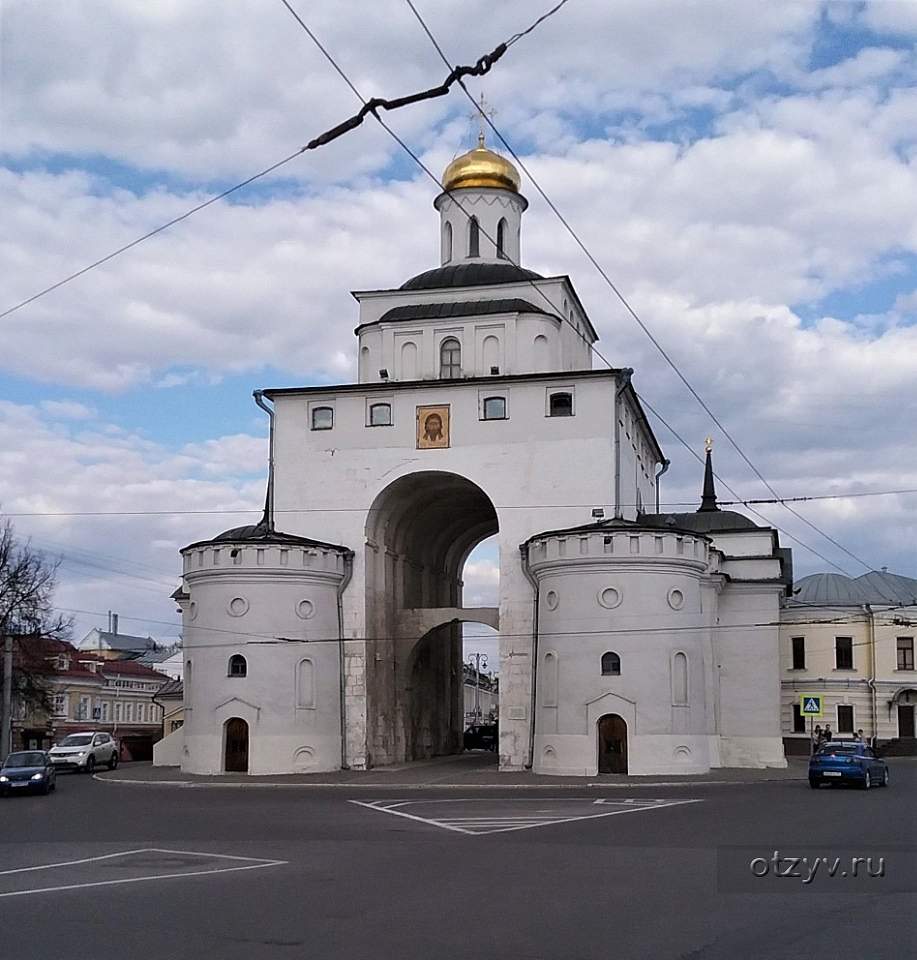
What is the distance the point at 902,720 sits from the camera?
2228 inches

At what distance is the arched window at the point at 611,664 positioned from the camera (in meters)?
34.0

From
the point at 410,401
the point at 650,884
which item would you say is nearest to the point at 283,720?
the point at 410,401

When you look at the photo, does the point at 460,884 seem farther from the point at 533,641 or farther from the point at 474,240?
the point at 474,240

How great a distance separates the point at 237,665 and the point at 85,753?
8.56m

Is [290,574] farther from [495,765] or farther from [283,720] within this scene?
[495,765]

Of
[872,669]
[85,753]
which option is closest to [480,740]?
[872,669]

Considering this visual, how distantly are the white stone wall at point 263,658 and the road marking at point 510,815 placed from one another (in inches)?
451

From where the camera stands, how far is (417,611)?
136 ft

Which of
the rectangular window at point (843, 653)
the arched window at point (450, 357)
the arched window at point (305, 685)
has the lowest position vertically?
the arched window at point (305, 685)

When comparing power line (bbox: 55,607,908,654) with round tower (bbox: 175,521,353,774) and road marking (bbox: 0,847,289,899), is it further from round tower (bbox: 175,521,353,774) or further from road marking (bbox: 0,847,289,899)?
road marking (bbox: 0,847,289,899)

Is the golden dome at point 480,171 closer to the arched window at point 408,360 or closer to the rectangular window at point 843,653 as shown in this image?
the arched window at point 408,360

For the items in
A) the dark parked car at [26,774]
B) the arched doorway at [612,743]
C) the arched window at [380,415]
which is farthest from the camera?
the arched window at [380,415]

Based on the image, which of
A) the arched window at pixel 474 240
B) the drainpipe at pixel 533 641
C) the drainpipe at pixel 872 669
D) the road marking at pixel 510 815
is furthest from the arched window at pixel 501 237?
the drainpipe at pixel 872 669

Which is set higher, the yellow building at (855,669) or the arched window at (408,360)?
the arched window at (408,360)
